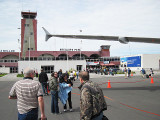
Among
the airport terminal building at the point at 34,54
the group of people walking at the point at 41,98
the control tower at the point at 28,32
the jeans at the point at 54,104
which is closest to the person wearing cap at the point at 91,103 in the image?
the group of people walking at the point at 41,98

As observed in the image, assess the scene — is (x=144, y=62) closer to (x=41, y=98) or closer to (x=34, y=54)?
(x=34, y=54)

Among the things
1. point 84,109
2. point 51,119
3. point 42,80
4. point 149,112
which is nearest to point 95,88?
point 84,109

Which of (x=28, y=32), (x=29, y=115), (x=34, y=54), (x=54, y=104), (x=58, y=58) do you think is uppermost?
(x=28, y=32)

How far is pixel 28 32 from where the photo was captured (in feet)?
210

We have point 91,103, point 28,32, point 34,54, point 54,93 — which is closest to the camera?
point 91,103

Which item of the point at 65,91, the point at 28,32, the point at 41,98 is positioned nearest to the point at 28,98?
the point at 41,98

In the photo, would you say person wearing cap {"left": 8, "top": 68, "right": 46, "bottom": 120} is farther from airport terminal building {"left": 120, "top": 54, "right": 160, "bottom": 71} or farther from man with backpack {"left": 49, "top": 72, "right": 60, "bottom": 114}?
airport terminal building {"left": 120, "top": 54, "right": 160, "bottom": 71}

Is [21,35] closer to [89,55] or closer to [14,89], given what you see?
[89,55]

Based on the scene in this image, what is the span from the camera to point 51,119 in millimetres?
6297

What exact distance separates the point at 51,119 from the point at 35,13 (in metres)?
65.1

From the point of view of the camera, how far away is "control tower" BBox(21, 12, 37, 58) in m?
63.1

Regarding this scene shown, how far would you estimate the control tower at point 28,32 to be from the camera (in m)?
63.1

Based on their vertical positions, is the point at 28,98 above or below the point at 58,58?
below

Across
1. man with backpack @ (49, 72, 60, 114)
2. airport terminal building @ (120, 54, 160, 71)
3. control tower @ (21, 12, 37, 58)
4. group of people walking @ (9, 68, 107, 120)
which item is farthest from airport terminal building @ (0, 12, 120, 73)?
group of people walking @ (9, 68, 107, 120)
